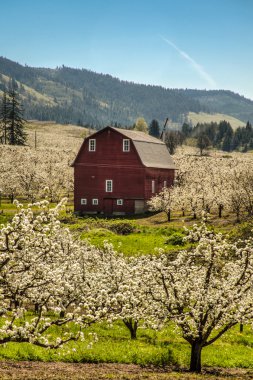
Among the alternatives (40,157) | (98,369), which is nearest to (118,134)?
(40,157)

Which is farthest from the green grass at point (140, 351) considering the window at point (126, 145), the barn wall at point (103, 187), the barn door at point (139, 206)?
the window at point (126, 145)

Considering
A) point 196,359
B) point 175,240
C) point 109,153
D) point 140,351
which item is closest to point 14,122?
point 109,153

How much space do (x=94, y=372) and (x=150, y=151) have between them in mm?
60823

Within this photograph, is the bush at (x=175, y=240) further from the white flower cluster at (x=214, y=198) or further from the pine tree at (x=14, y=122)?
the pine tree at (x=14, y=122)

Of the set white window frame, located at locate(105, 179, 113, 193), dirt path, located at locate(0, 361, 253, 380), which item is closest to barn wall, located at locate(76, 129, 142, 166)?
white window frame, located at locate(105, 179, 113, 193)

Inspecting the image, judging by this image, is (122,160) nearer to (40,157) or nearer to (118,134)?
(118,134)

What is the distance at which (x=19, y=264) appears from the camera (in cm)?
1340

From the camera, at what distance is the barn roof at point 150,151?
73938mm

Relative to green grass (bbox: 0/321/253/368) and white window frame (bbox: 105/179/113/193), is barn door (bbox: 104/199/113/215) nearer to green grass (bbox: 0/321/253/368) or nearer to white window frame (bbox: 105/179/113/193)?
white window frame (bbox: 105/179/113/193)

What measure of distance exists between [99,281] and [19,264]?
386 inches

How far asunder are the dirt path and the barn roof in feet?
178

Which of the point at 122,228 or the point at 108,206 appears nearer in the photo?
the point at 122,228

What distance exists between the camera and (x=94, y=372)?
59.6 feet

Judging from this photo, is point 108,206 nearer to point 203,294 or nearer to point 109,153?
point 109,153
